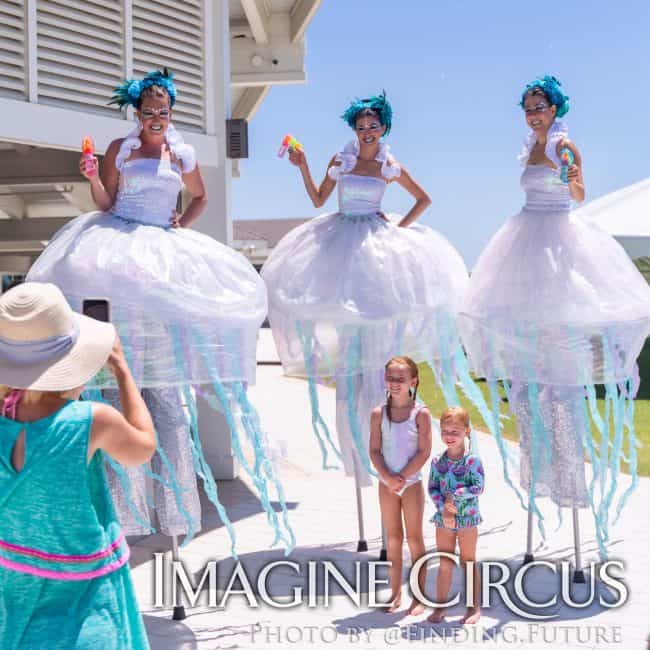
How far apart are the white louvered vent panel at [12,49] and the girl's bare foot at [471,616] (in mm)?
3672

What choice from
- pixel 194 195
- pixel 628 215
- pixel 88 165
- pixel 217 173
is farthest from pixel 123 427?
pixel 628 215

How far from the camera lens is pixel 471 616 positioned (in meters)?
4.65

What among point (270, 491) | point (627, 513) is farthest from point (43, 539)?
point (270, 491)

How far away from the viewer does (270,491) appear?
338 inches

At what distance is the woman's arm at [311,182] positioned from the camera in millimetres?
5672

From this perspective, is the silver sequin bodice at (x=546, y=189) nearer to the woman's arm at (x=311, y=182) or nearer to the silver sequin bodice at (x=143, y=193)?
the woman's arm at (x=311, y=182)

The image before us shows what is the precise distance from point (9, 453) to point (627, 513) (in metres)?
5.60

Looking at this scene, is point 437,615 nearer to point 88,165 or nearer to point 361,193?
point 361,193

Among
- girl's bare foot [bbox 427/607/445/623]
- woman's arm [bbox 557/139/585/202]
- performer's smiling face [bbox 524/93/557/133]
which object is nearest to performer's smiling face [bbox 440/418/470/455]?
girl's bare foot [bbox 427/607/445/623]

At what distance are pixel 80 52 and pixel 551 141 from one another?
296 cm

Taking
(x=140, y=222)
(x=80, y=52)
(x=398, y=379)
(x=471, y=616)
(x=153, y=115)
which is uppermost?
(x=80, y=52)

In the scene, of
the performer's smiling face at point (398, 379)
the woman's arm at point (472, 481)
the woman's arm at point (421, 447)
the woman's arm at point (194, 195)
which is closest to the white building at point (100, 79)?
the woman's arm at point (194, 195)

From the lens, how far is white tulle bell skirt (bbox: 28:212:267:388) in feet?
13.8

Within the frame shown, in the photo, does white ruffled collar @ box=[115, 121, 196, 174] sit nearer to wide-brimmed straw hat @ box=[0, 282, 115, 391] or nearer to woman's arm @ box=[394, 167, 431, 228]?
woman's arm @ box=[394, 167, 431, 228]
